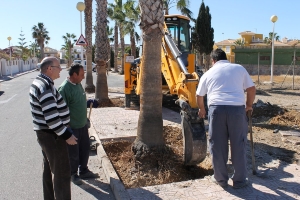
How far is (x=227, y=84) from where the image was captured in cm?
433

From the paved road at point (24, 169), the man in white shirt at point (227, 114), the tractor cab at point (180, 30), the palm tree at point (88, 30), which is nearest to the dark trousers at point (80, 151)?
the paved road at point (24, 169)

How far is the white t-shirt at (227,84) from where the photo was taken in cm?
432

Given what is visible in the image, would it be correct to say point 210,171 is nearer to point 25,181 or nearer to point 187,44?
point 25,181

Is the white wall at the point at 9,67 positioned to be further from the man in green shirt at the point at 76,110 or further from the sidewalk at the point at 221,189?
the sidewalk at the point at 221,189

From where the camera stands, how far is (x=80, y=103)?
499 centimetres

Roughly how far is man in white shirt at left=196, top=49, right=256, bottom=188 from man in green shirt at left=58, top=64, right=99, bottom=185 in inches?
74.1

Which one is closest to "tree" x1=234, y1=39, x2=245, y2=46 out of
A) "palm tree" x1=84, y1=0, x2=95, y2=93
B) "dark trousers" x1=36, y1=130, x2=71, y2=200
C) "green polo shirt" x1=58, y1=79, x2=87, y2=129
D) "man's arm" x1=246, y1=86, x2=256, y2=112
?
"palm tree" x1=84, y1=0, x2=95, y2=93

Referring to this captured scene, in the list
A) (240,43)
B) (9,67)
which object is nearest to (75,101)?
(9,67)

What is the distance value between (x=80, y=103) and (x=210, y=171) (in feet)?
8.08

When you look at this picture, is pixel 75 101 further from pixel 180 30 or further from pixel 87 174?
pixel 180 30

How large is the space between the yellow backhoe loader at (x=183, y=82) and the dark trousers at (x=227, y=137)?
0.68 m

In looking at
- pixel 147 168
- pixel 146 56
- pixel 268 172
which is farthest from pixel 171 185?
pixel 146 56

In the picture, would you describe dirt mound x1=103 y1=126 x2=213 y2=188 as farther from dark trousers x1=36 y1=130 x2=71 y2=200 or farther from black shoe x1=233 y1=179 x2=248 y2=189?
dark trousers x1=36 y1=130 x2=71 y2=200

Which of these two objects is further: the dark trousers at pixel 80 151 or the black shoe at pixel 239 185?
the dark trousers at pixel 80 151
